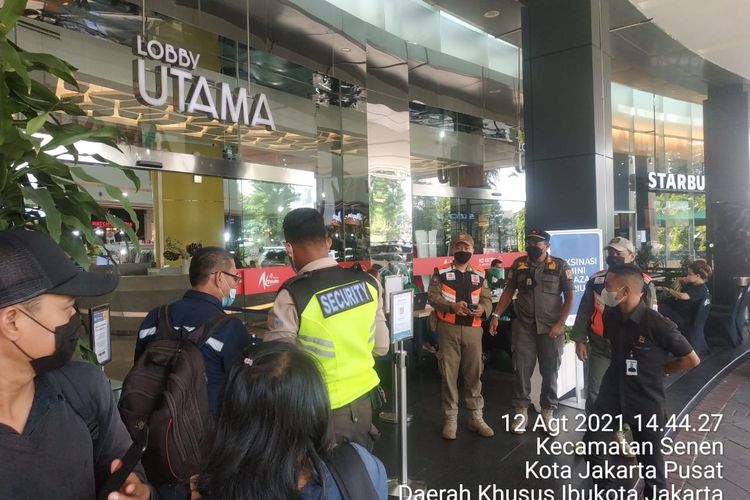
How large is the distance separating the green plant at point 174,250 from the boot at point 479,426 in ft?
24.6

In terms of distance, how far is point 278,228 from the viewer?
838cm

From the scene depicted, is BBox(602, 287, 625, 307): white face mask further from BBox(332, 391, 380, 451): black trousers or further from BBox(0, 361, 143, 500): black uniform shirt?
BBox(0, 361, 143, 500): black uniform shirt

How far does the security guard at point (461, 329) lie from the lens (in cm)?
382

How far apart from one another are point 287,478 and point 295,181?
665cm

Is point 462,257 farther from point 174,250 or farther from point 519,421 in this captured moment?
point 174,250

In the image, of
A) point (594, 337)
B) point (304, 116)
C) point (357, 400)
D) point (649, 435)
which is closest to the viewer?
point (357, 400)

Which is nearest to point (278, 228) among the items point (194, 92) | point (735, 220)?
point (194, 92)

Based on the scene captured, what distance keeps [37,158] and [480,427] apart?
139 inches

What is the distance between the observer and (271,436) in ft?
2.95

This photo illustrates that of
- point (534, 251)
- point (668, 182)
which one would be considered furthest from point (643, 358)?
point (668, 182)

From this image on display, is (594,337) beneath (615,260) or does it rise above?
beneath

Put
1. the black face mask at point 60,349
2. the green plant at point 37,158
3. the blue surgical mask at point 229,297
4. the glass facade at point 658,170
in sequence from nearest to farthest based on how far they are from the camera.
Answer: the black face mask at point 60,349, the green plant at point 37,158, the blue surgical mask at point 229,297, the glass facade at point 658,170

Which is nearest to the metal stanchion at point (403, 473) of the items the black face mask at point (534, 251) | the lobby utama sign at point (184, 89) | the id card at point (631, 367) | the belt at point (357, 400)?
the belt at point (357, 400)

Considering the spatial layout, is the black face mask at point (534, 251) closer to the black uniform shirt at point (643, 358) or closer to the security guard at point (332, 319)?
the black uniform shirt at point (643, 358)
